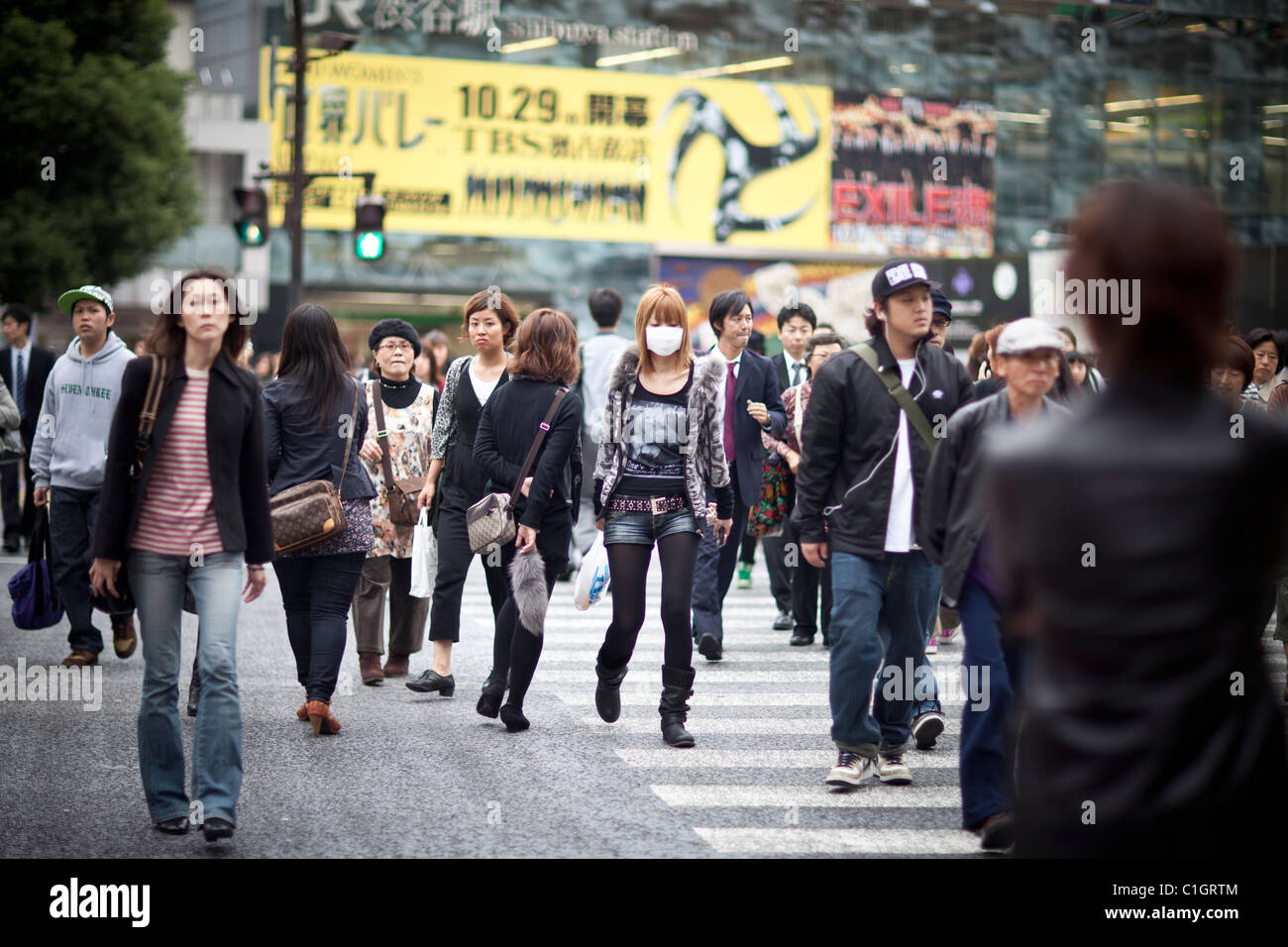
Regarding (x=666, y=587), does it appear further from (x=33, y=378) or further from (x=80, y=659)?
(x=33, y=378)

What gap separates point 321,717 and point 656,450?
205 centimetres

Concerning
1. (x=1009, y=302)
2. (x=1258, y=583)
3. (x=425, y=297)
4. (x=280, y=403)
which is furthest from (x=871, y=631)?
(x=425, y=297)

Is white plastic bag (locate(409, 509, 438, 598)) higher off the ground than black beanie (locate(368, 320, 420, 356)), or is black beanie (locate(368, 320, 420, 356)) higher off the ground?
black beanie (locate(368, 320, 420, 356))

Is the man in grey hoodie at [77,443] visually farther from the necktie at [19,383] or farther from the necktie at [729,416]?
the necktie at [19,383]

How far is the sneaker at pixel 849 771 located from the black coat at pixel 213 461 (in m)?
2.47

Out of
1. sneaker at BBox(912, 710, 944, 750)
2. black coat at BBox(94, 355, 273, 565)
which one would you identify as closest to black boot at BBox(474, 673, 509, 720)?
sneaker at BBox(912, 710, 944, 750)

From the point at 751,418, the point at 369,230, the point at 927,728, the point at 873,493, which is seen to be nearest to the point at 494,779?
the point at 873,493

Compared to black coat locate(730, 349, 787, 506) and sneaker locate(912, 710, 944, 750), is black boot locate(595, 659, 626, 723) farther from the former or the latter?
black coat locate(730, 349, 787, 506)

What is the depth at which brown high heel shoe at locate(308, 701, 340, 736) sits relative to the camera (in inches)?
276

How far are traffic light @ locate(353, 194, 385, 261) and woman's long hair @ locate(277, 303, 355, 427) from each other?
9574 mm

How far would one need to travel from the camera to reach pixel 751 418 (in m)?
9.55

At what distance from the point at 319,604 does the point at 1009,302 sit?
1825 centimetres

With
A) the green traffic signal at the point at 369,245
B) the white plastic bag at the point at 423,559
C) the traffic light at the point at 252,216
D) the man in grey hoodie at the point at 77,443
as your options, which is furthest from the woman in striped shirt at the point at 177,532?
the traffic light at the point at 252,216

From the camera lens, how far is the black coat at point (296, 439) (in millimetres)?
7125
